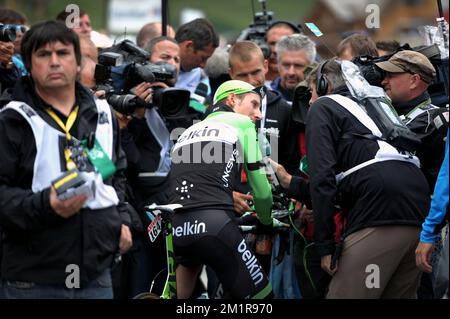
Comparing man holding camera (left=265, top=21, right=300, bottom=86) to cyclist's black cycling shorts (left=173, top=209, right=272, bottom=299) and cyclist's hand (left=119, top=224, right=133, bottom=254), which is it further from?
cyclist's hand (left=119, top=224, right=133, bottom=254)

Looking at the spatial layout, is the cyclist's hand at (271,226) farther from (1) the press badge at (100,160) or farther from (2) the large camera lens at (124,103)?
(1) the press badge at (100,160)

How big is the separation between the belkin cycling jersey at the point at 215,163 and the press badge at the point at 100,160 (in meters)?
1.54

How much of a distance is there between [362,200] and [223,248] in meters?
1.02

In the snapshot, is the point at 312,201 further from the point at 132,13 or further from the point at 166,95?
the point at 132,13

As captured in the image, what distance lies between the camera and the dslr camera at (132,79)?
8.03m

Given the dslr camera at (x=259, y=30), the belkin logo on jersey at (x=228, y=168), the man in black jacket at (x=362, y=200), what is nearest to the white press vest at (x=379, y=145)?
the man in black jacket at (x=362, y=200)

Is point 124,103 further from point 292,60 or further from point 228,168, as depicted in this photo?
point 292,60

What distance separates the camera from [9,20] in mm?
9602

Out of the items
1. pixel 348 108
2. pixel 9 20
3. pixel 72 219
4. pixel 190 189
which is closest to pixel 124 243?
pixel 72 219

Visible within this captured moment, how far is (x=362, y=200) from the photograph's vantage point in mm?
7312

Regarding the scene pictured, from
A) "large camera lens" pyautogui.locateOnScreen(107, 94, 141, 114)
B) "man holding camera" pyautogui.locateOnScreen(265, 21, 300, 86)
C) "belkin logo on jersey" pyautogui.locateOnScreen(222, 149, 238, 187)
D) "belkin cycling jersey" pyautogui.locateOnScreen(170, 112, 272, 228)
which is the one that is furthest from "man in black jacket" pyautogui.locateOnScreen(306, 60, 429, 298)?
"man holding camera" pyautogui.locateOnScreen(265, 21, 300, 86)

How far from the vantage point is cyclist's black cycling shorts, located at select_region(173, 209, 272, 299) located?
734 centimetres

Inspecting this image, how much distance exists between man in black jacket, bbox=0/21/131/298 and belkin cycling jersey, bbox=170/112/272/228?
1.57 metres

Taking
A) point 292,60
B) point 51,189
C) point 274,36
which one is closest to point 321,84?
point 292,60
